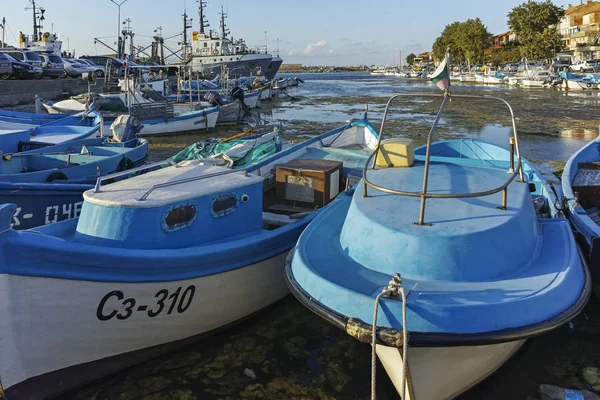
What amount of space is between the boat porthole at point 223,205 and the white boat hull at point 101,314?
788mm

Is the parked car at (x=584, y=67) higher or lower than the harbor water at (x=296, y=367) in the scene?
higher

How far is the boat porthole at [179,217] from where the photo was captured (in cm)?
590

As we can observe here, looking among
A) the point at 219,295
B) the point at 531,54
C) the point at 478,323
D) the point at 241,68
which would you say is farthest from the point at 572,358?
the point at 531,54

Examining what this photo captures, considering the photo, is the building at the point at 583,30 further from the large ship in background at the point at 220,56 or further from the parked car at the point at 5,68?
the parked car at the point at 5,68

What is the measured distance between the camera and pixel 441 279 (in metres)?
4.65

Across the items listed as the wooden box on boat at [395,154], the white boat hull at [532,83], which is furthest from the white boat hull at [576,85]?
the wooden box on boat at [395,154]

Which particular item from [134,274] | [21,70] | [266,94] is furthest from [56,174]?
[266,94]

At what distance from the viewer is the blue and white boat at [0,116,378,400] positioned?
4781 millimetres

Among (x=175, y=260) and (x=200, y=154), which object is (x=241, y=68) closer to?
(x=200, y=154)

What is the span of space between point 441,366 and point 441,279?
0.80 metres

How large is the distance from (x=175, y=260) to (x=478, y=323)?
332cm

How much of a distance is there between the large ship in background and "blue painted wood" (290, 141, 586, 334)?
2103 inches

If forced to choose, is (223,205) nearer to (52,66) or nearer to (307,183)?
(307,183)

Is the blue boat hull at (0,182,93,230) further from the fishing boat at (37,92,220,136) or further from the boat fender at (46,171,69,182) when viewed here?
the fishing boat at (37,92,220,136)
